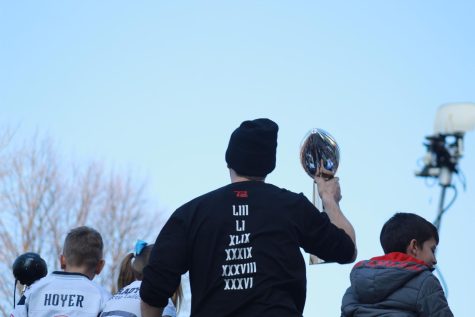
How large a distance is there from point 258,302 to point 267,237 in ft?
A: 0.99

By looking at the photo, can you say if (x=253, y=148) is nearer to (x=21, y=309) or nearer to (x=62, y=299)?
(x=62, y=299)

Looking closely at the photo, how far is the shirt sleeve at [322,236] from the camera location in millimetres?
4094

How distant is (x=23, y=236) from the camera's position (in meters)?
29.0

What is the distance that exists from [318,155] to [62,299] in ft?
6.40

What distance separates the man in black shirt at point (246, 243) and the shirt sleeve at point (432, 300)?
2.56ft

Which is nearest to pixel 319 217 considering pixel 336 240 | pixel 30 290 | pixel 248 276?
pixel 336 240

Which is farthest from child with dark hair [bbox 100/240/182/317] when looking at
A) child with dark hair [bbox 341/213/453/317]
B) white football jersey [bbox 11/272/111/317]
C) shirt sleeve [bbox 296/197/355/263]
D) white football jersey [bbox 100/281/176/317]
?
shirt sleeve [bbox 296/197/355/263]

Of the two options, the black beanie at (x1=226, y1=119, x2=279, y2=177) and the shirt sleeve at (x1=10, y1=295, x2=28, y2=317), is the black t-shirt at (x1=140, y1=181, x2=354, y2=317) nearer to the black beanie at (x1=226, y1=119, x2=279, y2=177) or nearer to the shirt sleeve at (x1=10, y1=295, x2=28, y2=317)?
the black beanie at (x1=226, y1=119, x2=279, y2=177)

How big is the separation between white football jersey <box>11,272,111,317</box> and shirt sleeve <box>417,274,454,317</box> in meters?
2.07

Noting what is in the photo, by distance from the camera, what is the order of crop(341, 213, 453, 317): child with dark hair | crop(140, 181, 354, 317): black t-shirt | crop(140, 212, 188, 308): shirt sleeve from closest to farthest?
crop(140, 181, 354, 317): black t-shirt, crop(140, 212, 188, 308): shirt sleeve, crop(341, 213, 453, 317): child with dark hair

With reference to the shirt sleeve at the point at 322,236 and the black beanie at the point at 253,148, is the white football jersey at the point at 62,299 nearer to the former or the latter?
the black beanie at the point at 253,148

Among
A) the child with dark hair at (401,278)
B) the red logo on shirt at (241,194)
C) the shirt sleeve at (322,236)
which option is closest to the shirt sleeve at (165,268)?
the red logo on shirt at (241,194)

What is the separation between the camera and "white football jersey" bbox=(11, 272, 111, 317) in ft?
18.3

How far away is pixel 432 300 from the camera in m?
4.73
